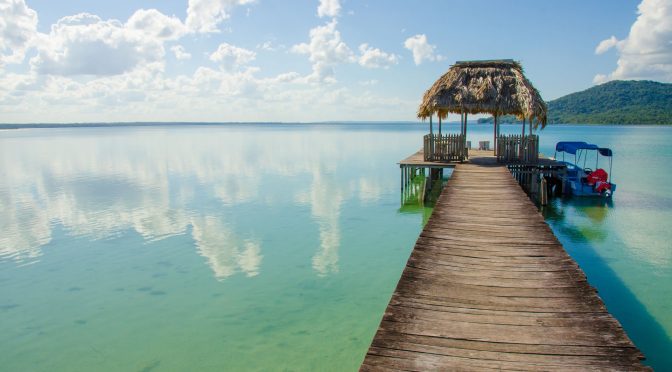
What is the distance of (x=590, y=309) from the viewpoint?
14.3 ft

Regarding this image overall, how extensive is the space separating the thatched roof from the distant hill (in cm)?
16309

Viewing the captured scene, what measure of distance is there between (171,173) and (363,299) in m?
24.5

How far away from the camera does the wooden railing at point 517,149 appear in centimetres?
1695

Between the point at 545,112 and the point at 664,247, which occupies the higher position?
the point at 545,112

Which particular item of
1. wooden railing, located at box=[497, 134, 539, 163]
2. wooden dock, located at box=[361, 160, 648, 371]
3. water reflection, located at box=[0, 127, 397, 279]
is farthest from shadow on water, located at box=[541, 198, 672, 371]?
water reflection, located at box=[0, 127, 397, 279]

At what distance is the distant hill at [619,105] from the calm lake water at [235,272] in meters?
163

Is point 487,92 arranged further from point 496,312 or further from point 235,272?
point 496,312

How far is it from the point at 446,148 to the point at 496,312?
14087mm

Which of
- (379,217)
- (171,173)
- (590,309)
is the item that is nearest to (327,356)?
(590,309)

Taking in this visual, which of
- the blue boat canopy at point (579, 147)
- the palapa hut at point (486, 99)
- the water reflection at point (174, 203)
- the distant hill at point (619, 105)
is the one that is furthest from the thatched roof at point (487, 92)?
the distant hill at point (619, 105)

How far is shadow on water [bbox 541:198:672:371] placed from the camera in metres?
6.34

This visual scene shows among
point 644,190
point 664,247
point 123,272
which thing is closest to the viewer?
point 123,272

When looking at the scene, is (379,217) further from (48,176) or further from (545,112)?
(48,176)

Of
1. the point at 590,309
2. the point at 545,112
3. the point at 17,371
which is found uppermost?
the point at 545,112
